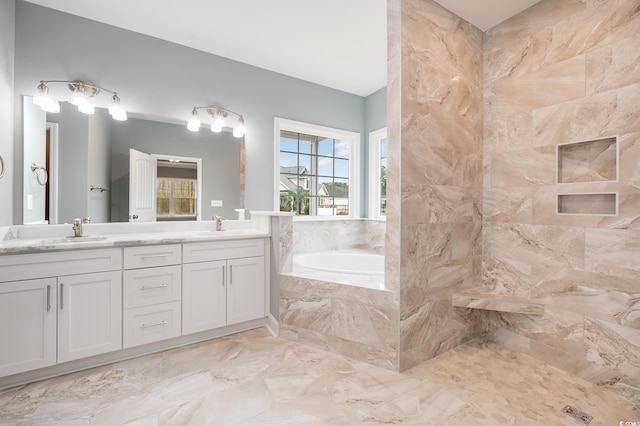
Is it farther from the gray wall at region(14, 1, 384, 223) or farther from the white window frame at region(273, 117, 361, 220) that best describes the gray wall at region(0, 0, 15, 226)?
the white window frame at region(273, 117, 361, 220)

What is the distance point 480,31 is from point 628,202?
176 cm

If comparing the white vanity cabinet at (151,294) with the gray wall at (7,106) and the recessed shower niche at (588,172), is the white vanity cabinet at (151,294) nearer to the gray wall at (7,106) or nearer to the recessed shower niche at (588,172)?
the gray wall at (7,106)

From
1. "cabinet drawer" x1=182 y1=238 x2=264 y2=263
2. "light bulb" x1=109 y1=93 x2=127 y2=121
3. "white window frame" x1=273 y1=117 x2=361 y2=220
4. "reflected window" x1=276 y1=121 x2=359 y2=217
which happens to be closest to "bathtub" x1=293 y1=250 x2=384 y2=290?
"cabinet drawer" x1=182 y1=238 x2=264 y2=263

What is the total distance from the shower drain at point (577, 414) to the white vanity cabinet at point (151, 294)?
2.59 meters

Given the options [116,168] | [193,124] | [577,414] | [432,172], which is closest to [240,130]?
[193,124]

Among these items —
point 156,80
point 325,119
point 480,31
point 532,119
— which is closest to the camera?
point 532,119

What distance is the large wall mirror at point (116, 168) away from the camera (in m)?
2.35

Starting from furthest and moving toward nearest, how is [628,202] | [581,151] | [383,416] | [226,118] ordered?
[226,118] < [581,151] < [628,202] < [383,416]

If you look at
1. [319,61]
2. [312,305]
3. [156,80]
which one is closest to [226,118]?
[156,80]

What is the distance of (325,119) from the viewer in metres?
3.82

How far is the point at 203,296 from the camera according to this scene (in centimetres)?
241

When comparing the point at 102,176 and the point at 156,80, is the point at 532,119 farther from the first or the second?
the point at 102,176

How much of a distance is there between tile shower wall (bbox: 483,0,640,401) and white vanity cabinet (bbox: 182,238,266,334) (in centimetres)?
204

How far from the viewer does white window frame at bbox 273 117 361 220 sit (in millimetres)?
3463
